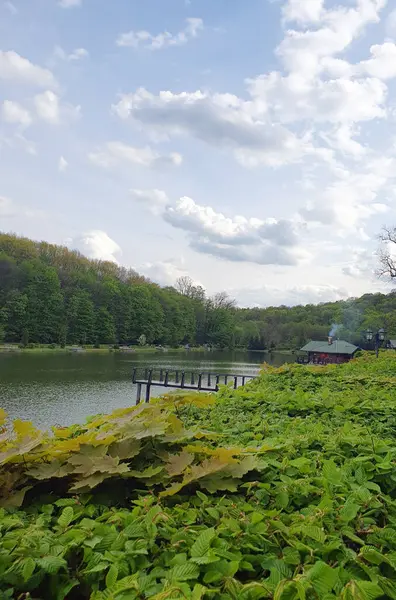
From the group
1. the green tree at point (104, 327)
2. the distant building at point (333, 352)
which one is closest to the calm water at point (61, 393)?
the distant building at point (333, 352)

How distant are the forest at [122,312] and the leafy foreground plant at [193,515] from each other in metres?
35.6

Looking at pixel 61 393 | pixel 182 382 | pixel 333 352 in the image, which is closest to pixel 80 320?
pixel 333 352

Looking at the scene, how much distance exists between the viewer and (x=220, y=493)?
1.67 m

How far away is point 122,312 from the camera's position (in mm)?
66500

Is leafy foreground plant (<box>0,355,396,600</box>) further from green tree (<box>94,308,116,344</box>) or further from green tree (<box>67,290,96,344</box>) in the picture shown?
green tree (<box>94,308,116,344</box>)

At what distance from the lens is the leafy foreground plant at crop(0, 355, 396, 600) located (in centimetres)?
111

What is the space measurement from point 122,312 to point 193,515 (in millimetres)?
66170

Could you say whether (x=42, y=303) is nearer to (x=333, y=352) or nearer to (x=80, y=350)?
(x=80, y=350)

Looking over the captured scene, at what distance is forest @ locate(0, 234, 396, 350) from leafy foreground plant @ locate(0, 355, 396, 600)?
3562 centimetres

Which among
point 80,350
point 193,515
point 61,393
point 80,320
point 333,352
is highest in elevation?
point 80,320

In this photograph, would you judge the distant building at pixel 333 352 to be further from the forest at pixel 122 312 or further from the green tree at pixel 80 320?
the green tree at pixel 80 320

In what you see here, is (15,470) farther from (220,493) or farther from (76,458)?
(220,493)

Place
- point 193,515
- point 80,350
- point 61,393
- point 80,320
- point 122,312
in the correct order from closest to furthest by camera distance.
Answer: point 193,515
point 61,393
point 80,350
point 80,320
point 122,312

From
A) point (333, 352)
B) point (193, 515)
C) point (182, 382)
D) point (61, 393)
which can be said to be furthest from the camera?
point (333, 352)
